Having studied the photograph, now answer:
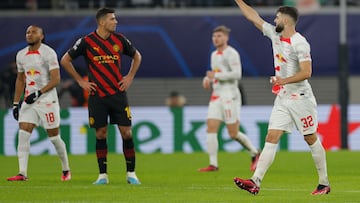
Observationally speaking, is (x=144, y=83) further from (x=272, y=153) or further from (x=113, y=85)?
(x=272, y=153)

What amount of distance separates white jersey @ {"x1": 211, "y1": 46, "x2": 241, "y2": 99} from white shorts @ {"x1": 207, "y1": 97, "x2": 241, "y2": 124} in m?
0.11

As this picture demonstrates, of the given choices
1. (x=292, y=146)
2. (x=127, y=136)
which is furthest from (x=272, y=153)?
(x=292, y=146)

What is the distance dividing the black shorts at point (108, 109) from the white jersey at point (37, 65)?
1.16m

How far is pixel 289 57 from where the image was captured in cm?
1388

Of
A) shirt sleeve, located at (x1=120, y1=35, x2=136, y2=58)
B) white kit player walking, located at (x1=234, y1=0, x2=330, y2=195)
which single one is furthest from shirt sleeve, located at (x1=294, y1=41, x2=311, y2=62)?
shirt sleeve, located at (x1=120, y1=35, x2=136, y2=58)

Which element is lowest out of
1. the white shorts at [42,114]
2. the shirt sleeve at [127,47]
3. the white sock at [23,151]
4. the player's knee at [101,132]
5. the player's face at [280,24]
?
the white sock at [23,151]

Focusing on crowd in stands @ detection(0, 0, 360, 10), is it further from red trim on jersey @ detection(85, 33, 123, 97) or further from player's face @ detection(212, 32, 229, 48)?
red trim on jersey @ detection(85, 33, 123, 97)

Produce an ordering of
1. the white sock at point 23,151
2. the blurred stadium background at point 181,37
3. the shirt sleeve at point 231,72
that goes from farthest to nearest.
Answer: the blurred stadium background at point 181,37 < the shirt sleeve at point 231,72 < the white sock at point 23,151

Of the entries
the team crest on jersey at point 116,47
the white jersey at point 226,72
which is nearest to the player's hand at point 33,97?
the team crest on jersey at point 116,47

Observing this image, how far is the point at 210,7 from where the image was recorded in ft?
106

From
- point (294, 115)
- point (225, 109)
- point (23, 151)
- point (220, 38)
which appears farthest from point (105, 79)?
point (225, 109)

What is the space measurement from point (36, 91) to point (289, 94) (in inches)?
171

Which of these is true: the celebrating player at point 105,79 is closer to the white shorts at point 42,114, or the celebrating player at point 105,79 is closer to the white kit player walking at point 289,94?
the white shorts at point 42,114

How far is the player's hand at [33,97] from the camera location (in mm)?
16547
